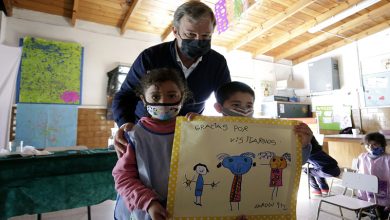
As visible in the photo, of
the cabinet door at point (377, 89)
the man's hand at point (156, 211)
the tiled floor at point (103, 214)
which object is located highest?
the cabinet door at point (377, 89)

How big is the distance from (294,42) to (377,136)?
4185mm

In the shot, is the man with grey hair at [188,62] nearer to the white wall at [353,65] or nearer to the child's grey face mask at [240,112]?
the child's grey face mask at [240,112]

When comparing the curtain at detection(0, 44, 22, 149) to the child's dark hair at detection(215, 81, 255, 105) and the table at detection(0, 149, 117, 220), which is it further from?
the child's dark hair at detection(215, 81, 255, 105)

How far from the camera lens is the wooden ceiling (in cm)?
421

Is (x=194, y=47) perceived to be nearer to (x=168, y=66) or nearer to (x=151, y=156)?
(x=168, y=66)

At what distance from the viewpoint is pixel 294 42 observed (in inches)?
251

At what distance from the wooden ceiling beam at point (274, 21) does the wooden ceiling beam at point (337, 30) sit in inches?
59.8

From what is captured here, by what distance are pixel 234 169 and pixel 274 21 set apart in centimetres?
498

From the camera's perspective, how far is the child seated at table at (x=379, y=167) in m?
2.50

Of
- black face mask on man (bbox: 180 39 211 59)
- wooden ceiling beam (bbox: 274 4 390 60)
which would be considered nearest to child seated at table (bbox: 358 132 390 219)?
black face mask on man (bbox: 180 39 211 59)

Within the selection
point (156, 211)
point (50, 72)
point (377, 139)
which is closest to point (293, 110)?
point (377, 139)

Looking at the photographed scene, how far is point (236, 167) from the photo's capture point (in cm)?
76

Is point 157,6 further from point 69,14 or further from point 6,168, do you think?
point 6,168

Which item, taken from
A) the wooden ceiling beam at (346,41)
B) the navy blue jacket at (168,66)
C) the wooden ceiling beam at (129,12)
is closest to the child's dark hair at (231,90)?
the navy blue jacket at (168,66)
